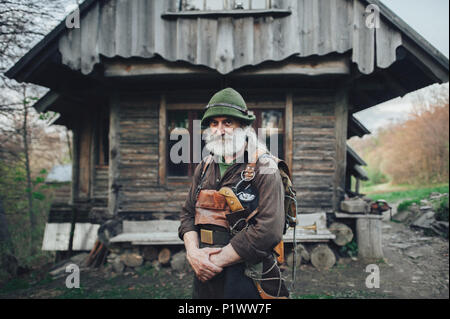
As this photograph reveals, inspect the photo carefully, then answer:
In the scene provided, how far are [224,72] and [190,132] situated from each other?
5.80 feet

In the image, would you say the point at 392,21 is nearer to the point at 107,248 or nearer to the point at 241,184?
the point at 241,184

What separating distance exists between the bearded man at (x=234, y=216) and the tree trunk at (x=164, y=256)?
12.0 ft

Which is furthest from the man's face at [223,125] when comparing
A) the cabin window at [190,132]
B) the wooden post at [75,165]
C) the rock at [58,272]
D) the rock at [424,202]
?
the rock at [424,202]

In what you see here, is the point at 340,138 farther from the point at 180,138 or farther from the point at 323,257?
the point at 180,138

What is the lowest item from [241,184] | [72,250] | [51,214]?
[72,250]

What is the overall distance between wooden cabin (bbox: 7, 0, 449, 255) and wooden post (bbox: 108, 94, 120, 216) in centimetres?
2

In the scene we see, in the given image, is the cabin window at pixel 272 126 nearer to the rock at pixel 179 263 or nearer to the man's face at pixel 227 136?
the rock at pixel 179 263

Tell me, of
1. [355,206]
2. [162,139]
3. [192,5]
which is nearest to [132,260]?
[162,139]

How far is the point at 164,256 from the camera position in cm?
552

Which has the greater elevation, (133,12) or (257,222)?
(133,12)

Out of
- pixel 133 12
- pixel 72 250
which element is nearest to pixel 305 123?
pixel 133 12

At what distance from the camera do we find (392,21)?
14.9ft

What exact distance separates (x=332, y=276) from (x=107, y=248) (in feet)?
15.8

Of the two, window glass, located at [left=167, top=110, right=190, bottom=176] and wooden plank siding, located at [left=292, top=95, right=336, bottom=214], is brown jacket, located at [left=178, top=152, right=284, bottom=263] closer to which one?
wooden plank siding, located at [left=292, top=95, right=336, bottom=214]
